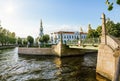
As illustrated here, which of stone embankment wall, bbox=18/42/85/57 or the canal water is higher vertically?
stone embankment wall, bbox=18/42/85/57

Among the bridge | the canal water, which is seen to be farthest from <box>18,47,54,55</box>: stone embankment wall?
the bridge

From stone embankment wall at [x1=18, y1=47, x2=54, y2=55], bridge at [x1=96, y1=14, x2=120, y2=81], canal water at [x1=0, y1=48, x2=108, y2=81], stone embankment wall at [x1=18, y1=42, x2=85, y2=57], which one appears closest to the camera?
bridge at [x1=96, y1=14, x2=120, y2=81]

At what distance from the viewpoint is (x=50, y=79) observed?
15.4m

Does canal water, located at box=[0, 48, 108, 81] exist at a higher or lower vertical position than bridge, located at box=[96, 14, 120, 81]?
lower

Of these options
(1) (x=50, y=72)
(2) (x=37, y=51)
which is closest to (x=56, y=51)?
(2) (x=37, y=51)

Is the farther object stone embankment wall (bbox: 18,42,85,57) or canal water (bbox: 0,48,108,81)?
stone embankment wall (bbox: 18,42,85,57)

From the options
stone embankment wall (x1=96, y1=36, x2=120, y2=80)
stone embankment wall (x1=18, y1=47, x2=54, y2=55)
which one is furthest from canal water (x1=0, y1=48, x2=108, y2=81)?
stone embankment wall (x1=18, y1=47, x2=54, y2=55)

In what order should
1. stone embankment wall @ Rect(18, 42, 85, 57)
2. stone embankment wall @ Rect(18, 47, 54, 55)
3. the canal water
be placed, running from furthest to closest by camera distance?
stone embankment wall @ Rect(18, 47, 54, 55) → stone embankment wall @ Rect(18, 42, 85, 57) → the canal water

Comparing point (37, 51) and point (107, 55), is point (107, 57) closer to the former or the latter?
point (107, 55)

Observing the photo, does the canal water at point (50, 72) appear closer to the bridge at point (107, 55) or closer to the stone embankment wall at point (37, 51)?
the bridge at point (107, 55)

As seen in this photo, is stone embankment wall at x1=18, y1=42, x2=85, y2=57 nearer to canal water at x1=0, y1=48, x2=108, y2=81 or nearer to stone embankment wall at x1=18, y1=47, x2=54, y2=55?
stone embankment wall at x1=18, y1=47, x2=54, y2=55

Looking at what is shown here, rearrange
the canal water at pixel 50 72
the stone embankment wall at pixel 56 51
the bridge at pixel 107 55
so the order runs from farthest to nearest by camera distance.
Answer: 1. the stone embankment wall at pixel 56 51
2. the canal water at pixel 50 72
3. the bridge at pixel 107 55

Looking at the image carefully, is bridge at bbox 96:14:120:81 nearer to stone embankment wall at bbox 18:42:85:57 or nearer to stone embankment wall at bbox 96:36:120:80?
stone embankment wall at bbox 96:36:120:80

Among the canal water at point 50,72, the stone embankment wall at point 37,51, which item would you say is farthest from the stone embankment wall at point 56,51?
the canal water at point 50,72
